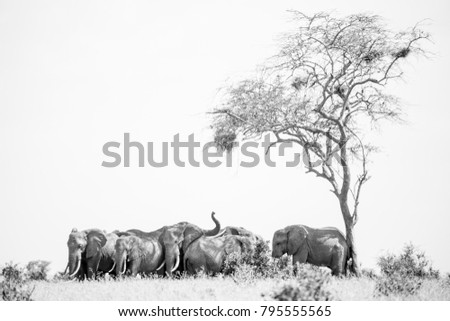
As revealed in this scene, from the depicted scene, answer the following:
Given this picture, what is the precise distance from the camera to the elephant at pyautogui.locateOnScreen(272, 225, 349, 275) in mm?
27312

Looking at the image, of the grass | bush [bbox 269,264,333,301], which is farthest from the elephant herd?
bush [bbox 269,264,333,301]

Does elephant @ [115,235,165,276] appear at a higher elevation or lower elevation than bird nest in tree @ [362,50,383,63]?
lower

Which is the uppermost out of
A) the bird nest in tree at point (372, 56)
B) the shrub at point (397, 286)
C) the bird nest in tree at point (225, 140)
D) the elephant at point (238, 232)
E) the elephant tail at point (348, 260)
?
the bird nest in tree at point (372, 56)

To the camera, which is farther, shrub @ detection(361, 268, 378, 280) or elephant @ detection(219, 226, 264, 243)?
elephant @ detection(219, 226, 264, 243)

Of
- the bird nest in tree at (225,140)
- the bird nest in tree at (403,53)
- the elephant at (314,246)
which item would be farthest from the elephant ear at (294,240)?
the bird nest in tree at (403,53)

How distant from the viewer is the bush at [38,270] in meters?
28.9

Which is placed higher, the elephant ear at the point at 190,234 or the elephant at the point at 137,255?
the elephant ear at the point at 190,234

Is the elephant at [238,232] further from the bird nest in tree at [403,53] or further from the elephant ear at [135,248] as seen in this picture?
the bird nest in tree at [403,53]

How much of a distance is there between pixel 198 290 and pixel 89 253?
281 inches

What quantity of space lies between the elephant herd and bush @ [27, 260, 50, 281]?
1.29m

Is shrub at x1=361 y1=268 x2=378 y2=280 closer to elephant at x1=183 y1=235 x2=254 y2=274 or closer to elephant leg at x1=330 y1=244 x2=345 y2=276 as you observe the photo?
elephant leg at x1=330 y1=244 x2=345 y2=276

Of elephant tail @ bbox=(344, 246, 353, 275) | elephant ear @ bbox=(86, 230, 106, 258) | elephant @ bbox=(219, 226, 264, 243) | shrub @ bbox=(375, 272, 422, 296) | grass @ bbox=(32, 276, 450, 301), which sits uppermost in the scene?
elephant @ bbox=(219, 226, 264, 243)

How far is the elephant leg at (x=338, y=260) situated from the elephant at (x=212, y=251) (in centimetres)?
257

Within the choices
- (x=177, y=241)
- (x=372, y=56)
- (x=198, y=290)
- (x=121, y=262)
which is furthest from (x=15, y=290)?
(x=372, y=56)
